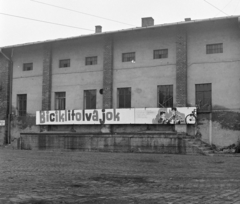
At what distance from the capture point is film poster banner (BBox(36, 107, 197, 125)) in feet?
75.2

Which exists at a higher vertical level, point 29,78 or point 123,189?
point 29,78

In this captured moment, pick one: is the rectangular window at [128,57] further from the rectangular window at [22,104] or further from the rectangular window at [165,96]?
the rectangular window at [22,104]

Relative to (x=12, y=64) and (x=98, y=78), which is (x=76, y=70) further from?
(x=12, y=64)

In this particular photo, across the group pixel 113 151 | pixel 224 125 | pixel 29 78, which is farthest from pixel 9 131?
pixel 224 125

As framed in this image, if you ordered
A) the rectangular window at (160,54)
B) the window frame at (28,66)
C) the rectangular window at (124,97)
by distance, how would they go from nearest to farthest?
the rectangular window at (160,54) < the rectangular window at (124,97) < the window frame at (28,66)

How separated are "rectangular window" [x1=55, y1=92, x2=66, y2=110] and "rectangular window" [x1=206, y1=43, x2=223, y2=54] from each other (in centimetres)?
1184

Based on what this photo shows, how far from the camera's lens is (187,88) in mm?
23297

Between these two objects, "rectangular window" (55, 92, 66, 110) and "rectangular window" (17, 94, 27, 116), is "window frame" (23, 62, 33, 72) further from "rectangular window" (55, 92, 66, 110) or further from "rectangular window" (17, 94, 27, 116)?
"rectangular window" (55, 92, 66, 110)

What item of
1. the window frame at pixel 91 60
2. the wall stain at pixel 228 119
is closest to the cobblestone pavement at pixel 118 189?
the wall stain at pixel 228 119

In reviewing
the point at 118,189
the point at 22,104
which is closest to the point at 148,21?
the point at 22,104

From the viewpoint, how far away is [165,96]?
2405 centimetres

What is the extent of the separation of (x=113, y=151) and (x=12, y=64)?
13211 mm

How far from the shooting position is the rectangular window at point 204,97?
2262 cm

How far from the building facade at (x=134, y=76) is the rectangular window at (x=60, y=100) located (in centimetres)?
8
